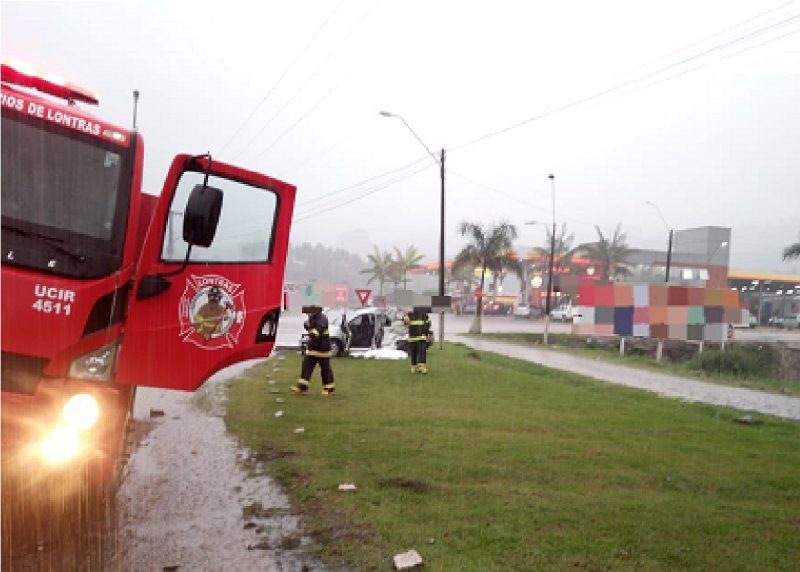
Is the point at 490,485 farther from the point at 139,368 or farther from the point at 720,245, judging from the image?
the point at 720,245

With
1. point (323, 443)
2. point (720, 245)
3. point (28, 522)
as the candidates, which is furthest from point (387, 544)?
point (720, 245)

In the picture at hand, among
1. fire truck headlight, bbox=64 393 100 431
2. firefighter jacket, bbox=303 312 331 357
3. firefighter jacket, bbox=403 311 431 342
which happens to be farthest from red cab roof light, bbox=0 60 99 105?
firefighter jacket, bbox=403 311 431 342

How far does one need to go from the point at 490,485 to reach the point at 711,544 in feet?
5.91

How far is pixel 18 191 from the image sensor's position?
3434 millimetres

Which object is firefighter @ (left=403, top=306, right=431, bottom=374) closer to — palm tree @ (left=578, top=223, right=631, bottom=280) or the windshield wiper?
the windshield wiper

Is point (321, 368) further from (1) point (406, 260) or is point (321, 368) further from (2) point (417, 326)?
(1) point (406, 260)

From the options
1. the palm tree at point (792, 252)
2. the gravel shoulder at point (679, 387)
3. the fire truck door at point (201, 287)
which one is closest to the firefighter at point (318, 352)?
the fire truck door at point (201, 287)

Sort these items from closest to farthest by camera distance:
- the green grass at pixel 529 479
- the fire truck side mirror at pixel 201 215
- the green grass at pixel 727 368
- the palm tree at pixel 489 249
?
the fire truck side mirror at pixel 201 215 → the green grass at pixel 529 479 → the green grass at pixel 727 368 → the palm tree at pixel 489 249

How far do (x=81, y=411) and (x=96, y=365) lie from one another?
0.25 metres

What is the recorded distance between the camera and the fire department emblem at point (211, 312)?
3850mm

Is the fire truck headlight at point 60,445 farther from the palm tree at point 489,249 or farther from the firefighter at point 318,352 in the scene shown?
the palm tree at point 489,249

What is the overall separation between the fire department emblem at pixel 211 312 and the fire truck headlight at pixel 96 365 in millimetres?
455

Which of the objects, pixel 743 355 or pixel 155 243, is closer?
pixel 155 243

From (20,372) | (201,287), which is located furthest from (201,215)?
(20,372)
